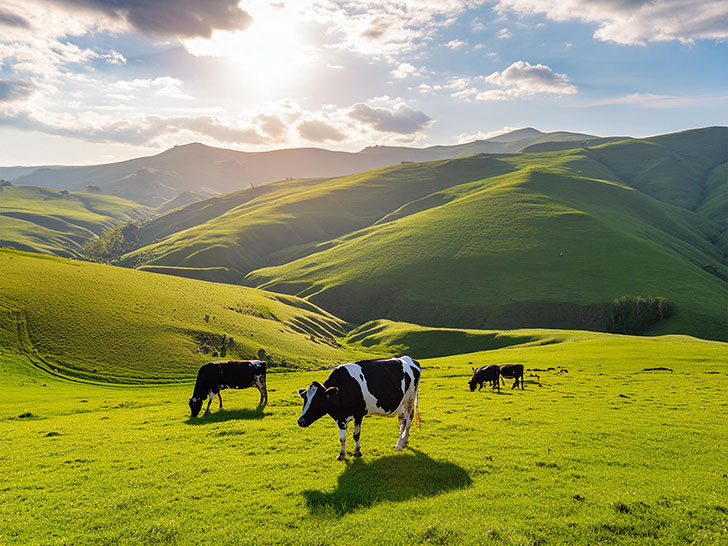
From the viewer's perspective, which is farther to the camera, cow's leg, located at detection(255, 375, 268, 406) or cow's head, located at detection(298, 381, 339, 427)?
cow's leg, located at detection(255, 375, 268, 406)

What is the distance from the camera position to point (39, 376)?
43.5 m

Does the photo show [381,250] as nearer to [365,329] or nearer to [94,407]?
[365,329]

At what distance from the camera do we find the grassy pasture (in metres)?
11.5

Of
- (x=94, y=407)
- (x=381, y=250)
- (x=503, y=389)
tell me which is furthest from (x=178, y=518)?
(x=381, y=250)

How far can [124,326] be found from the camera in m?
55.6

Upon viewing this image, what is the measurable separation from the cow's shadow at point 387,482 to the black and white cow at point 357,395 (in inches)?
49.2

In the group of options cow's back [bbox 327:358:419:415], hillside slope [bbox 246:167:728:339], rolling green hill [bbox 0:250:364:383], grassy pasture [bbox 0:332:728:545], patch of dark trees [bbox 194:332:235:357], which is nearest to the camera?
grassy pasture [bbox 0:332:728:545]

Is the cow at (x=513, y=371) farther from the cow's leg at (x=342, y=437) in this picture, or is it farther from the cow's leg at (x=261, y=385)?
the cow's leg at (x=342, y=437)

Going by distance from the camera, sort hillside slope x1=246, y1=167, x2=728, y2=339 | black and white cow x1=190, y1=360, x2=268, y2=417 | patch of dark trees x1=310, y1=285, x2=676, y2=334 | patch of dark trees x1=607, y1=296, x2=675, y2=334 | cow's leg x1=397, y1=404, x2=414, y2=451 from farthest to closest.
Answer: hillside slope x1=246, y1=167, x2=728, y2=339, patch of dark trees x1=310, y1=285, x2=676, y2=334, patch of dark trees x1=607, y1=296, x2=675, y2=334, black and white cow x1=190, y1=360, x2=268, y2=417, cow's leg x1=397, y1=404, x2=414, y2=451

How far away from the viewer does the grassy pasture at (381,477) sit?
11.5 metres

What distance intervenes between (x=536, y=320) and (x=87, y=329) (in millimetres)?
111804

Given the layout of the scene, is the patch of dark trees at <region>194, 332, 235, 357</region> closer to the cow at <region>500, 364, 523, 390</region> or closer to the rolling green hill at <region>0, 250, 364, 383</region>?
the rolling green hill at <region>0, 250, 364, 383</region>

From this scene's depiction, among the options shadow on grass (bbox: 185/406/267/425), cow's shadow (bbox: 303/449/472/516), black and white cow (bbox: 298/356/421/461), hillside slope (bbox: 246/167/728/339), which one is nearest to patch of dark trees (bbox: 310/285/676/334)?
hillside slope (bbox: 246/167/728/339)

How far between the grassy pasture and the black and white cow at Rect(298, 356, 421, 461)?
1.80 m
